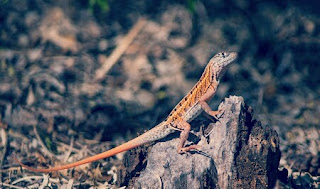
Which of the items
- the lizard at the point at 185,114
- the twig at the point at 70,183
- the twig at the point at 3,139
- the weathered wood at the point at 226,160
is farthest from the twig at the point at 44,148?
the weathered wood at the point at 226,160

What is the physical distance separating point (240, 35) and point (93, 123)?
13.5 ft

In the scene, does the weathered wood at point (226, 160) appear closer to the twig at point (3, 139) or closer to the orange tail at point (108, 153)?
the orange tail at point (108, 153)

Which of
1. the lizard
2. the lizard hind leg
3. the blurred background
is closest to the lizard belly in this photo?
the lizard

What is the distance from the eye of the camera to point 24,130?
6.44 metres

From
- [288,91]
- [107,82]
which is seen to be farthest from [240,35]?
[107,82]

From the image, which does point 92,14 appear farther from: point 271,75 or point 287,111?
point 287,111

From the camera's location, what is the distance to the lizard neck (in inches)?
206

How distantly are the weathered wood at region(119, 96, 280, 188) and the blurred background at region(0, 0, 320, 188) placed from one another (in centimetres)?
122

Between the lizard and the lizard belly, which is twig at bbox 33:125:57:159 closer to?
the lizard

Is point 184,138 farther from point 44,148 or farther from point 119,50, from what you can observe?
point 119,50

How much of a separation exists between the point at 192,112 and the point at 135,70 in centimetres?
340

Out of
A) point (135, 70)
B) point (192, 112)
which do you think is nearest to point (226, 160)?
point (192, 112)

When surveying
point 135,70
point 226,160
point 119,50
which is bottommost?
point 226,160

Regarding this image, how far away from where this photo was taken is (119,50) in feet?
28.6
